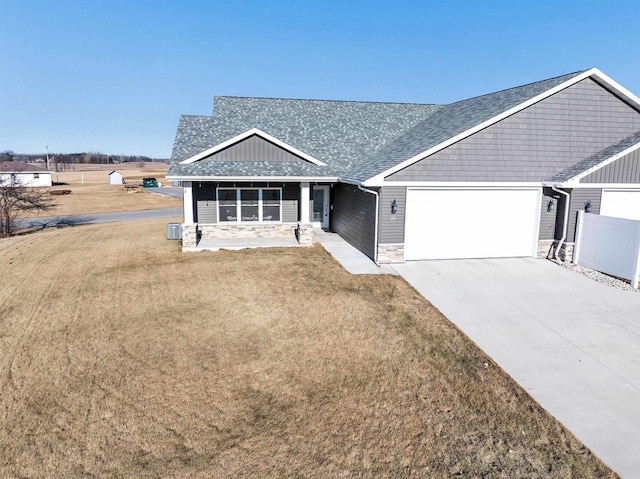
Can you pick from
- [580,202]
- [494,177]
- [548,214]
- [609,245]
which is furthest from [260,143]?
[609,245]

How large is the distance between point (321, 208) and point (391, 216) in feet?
23.5

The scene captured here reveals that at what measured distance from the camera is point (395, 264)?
553 inches

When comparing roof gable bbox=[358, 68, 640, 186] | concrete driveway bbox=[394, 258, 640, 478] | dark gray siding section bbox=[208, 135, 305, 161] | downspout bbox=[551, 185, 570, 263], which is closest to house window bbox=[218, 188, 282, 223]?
dark gray siding section bbox=[208, 135, 305, 161]

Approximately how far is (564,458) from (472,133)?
35.6 feet

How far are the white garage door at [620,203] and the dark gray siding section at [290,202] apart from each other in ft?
37.4

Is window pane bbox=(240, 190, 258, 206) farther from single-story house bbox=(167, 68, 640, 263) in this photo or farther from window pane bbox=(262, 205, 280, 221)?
single-story house bbox=(167, 68, 640, 263)

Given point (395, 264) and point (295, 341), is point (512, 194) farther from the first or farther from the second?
point (295, 341)

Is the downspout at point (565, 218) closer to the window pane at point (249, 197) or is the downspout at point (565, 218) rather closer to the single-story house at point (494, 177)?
the single-story house at point (494, 177)

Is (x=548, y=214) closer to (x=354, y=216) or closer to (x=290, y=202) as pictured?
(x=354, y=216)

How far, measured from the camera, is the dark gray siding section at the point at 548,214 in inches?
581

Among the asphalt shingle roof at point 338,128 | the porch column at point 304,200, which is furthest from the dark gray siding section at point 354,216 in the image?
the porch column at point 304,200

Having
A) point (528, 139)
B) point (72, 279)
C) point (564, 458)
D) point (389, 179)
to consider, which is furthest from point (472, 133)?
point (72, 279)

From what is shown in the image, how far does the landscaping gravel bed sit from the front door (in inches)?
402

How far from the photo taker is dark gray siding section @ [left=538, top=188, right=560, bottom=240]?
14766mm
